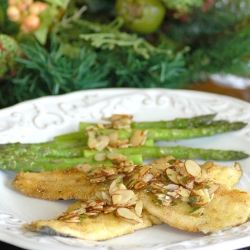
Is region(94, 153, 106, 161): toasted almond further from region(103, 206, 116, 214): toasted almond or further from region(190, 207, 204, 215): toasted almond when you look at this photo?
region(190, 207, 204, 215): toasted almond

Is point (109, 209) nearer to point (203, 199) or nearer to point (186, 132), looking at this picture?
point (203, 199)

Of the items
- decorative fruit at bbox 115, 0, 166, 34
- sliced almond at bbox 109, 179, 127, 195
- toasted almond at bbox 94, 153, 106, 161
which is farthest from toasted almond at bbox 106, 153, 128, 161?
decorative fruit at bbox 115, 0, 166, 34

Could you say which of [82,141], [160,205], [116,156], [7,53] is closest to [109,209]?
[160,205]

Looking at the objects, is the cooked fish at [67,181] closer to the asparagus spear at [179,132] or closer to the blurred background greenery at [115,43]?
the asparagus spear at [179,132]

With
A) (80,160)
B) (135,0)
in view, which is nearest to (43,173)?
(80,160)

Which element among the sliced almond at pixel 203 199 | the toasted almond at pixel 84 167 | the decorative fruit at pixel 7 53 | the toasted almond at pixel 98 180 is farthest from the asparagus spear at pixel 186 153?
the decorative fruit at pixel 7 53

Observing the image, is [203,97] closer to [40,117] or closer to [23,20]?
[40,117]
